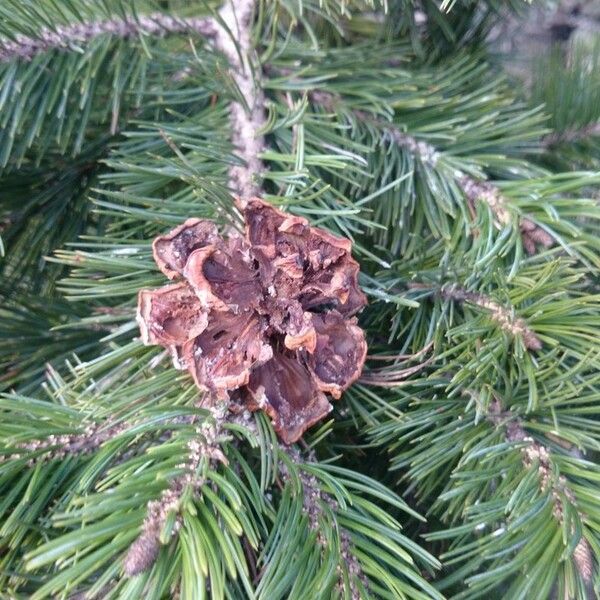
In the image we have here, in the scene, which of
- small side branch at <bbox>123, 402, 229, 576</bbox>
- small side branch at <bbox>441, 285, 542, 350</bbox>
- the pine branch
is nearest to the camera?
small side branch at <bbox>123, 402, 229, 576</bbox>

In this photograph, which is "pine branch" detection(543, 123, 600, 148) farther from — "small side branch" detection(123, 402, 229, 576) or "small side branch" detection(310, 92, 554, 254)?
"small side branch" detection(123, 402, 229, 576)

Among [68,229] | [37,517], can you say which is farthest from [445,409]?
[68,229]

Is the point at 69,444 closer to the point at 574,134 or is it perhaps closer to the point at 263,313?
the point at 263,313

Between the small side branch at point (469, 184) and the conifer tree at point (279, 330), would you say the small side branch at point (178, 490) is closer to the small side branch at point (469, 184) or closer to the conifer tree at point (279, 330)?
the conifer tree at point (279, 330)

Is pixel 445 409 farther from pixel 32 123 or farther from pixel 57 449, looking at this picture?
pixel 32 123

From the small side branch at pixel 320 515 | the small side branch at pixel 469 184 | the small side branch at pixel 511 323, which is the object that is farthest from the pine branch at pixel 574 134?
the small side branch at pixel 320 515

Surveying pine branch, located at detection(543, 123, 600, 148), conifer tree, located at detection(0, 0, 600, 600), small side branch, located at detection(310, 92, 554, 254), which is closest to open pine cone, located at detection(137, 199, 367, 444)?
conifer tree, located at detection(0, 0, 600, 600)
